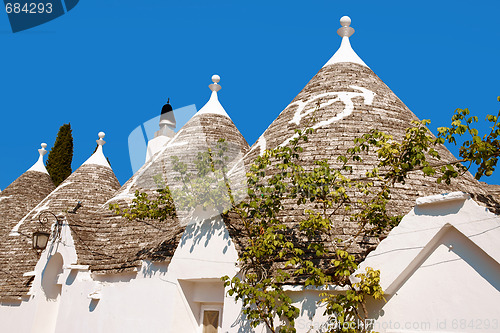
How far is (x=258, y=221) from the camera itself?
7.18m

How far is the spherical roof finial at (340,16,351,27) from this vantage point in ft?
35.5

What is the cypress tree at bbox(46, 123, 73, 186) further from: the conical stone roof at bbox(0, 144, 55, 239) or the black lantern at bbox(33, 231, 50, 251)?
the black lantern at bbox(33, 231, 50, 251)

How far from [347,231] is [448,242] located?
140 centimetres

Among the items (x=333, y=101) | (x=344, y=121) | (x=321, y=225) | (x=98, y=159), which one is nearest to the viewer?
(x=321, y=225)

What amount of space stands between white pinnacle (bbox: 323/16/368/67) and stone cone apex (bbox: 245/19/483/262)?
39 millimetres

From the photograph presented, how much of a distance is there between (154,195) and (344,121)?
4913 millimetres

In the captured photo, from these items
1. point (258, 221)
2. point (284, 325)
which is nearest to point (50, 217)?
point (258, 221)

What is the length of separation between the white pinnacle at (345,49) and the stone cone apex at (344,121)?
4cm

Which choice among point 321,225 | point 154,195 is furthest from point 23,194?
point 321,225

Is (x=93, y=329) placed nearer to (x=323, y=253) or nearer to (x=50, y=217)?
(x=323, y=253)

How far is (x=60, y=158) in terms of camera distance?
33.1 m

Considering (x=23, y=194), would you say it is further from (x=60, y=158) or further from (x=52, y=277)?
(x=60, y=158)

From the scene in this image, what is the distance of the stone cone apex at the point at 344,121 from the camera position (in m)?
7.34

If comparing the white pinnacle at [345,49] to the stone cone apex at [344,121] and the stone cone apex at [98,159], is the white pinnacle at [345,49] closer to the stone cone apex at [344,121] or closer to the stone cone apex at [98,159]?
the stone cone apex at [344,121]
